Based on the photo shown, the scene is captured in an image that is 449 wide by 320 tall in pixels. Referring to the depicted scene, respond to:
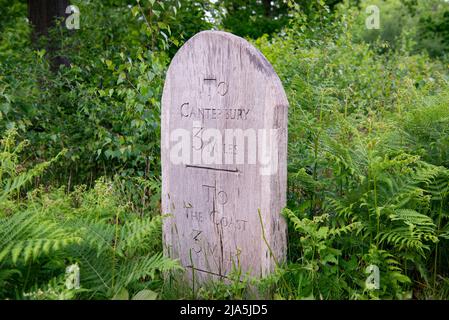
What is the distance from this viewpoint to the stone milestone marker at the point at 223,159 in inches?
133

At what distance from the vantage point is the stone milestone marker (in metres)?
3.38

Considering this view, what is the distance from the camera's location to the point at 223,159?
3.61 metres

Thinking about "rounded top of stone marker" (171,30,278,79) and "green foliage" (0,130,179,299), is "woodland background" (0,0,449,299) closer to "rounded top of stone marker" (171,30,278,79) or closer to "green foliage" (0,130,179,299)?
"green foliage" (0,130,179,299)

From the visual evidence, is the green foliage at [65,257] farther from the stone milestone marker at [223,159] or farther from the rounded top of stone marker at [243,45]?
the rounded top of stone marker at [243,45]

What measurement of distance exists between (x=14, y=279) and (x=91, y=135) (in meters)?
2.79

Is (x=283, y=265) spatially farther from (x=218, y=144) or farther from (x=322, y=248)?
(x=218, y=144)
